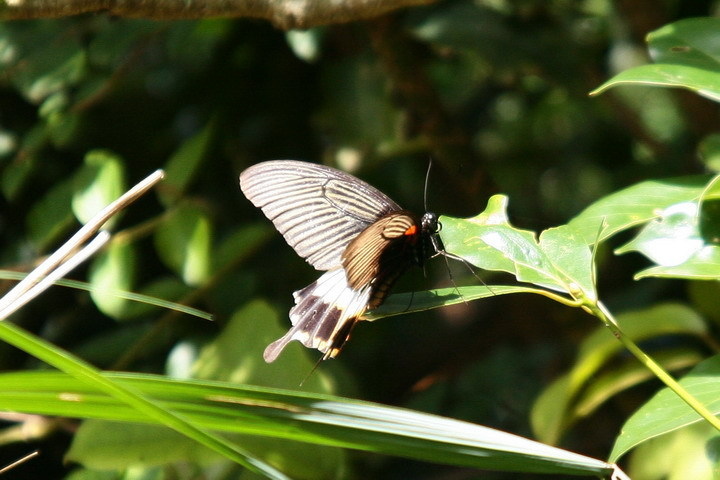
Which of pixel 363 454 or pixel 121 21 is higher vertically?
pixel 121 21

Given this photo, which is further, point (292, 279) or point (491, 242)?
point (292, 279)

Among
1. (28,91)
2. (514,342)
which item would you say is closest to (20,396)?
(28,91)

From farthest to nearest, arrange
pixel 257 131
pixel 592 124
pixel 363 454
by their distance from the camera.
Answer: pixel 592 124
pixel 257 131
pixel 363 454

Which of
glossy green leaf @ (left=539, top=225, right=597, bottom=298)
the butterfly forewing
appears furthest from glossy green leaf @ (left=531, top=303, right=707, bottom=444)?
glossy green leaf @ (left=539, top=225, right=597, bottom=298)

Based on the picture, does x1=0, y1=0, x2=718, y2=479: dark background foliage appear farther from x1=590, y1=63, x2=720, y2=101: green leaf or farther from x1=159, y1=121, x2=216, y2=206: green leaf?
x1=590, y1=63, x2=720, y2=101: green leaf

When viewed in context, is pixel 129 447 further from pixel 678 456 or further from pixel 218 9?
pixel 678 456

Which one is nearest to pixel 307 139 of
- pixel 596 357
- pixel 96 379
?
pixel 596 357

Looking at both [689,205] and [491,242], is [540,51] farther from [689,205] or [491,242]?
[491,242]

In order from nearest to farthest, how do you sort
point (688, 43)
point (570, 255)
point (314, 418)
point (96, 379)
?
point (96, 379) → point (314, 418) → point (570, 255) → point (688, 43)
